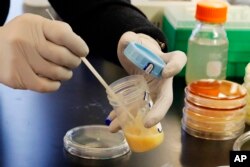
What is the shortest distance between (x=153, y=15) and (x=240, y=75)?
0.97 ft

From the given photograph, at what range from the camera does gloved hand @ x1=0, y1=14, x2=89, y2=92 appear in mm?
887

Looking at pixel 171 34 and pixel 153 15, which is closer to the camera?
pixel 171 34

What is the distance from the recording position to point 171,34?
1.29 meters

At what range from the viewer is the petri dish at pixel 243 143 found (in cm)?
94

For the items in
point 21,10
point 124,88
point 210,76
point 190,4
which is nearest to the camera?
point 124,88

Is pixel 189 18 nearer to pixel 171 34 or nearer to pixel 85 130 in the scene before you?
pixel 171 34

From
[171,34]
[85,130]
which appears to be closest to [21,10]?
[171,34]

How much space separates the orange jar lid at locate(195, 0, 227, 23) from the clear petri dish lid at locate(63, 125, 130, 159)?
1.02 ft

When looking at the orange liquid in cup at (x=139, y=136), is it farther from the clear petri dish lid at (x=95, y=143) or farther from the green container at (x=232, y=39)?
the green container at (x=232, y=39)

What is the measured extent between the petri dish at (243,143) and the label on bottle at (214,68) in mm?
257

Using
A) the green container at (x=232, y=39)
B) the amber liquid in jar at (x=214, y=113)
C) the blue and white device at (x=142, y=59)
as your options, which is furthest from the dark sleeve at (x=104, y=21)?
the blue and white device at (x=142, y=59)

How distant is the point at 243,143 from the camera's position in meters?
0.96

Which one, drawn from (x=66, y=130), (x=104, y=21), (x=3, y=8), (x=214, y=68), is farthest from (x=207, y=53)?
(x=3, y=8)

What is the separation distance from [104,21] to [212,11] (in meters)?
0.29
